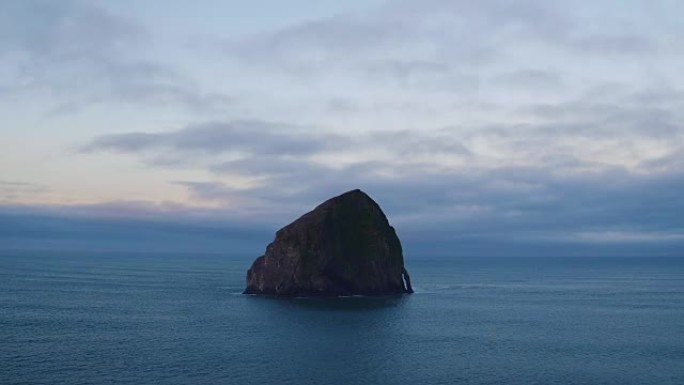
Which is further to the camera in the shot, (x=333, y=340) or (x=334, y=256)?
(x=334, y=256)

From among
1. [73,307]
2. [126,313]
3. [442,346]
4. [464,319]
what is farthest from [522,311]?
[73,307]

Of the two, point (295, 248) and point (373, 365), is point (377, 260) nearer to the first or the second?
point (295, 248)

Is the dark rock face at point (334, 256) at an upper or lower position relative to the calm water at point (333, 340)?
upper

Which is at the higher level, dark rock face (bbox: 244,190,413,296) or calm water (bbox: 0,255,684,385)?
dark rock face (bbox: 244,190,413,296)

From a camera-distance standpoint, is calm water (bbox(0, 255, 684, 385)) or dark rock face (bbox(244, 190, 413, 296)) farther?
dark rock face (bbox(244, 190, 413, 296))

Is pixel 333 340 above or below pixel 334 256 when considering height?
below
